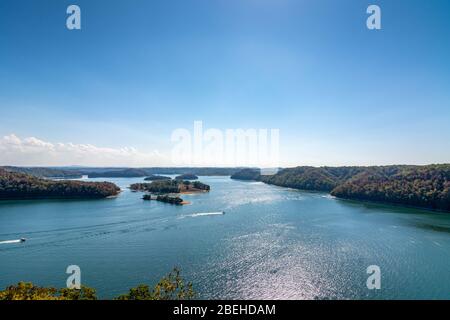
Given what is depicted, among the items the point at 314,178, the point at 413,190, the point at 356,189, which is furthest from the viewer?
the point at 314,178

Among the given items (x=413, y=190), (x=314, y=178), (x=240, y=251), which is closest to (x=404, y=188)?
(x=413, y=190)

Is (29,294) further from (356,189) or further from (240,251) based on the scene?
(356,189)

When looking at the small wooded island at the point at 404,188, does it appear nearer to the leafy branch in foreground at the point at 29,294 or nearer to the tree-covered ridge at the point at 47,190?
the tree-covered ridge at the point at 47,190

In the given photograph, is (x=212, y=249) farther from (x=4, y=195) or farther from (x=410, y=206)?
(x=4, y=195)

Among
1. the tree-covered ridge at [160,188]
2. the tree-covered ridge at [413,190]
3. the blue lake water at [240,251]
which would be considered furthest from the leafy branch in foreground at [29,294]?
the tree-covered ridge at [160,188]
